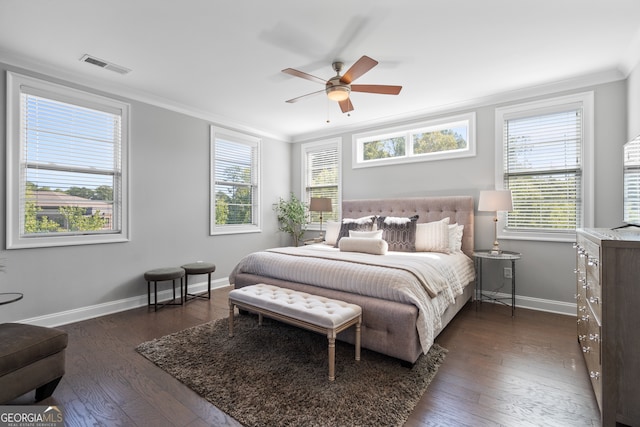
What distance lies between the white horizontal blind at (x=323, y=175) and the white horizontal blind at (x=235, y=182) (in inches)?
43.2

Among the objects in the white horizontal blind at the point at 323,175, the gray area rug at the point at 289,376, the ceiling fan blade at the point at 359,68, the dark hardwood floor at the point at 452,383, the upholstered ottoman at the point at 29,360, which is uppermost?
the ceiling fan blade at the point at 359,68

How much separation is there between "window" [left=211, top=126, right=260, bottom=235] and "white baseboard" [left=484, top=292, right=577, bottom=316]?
4092 millimetres

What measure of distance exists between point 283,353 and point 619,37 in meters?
4.00

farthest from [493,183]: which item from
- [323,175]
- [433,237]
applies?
[323,175]

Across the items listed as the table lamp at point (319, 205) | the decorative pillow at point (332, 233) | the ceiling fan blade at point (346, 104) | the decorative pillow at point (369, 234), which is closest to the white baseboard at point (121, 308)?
the decorative pillow at point (369, 234)

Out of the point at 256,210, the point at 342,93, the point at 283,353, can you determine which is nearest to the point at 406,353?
the point at 283,353

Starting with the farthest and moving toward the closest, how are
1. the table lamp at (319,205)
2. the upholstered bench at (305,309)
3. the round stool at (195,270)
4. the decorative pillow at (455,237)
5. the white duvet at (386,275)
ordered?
the table lamp at (319,205) < the round stool at (195,270) < the decorative pillow at (455,237) < the white duvet at (386,275) < the upholstered bench at (305,309)

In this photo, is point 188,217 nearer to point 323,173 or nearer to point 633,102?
point 323,173

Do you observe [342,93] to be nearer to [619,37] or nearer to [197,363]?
[619,37]

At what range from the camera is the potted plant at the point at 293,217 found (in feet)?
19.0

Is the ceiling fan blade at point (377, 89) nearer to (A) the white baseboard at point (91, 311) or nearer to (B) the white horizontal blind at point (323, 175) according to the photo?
(B) the white horizontal blind at point (323, 175)

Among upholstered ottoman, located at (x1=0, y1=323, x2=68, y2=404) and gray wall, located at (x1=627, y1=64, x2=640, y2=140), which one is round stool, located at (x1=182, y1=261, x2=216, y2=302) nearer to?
upholstered ottoman, located at (x1=0, y1=323, x2=68, y2=404)

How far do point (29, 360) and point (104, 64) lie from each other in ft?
9.15

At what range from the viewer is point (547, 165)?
12.2ft
